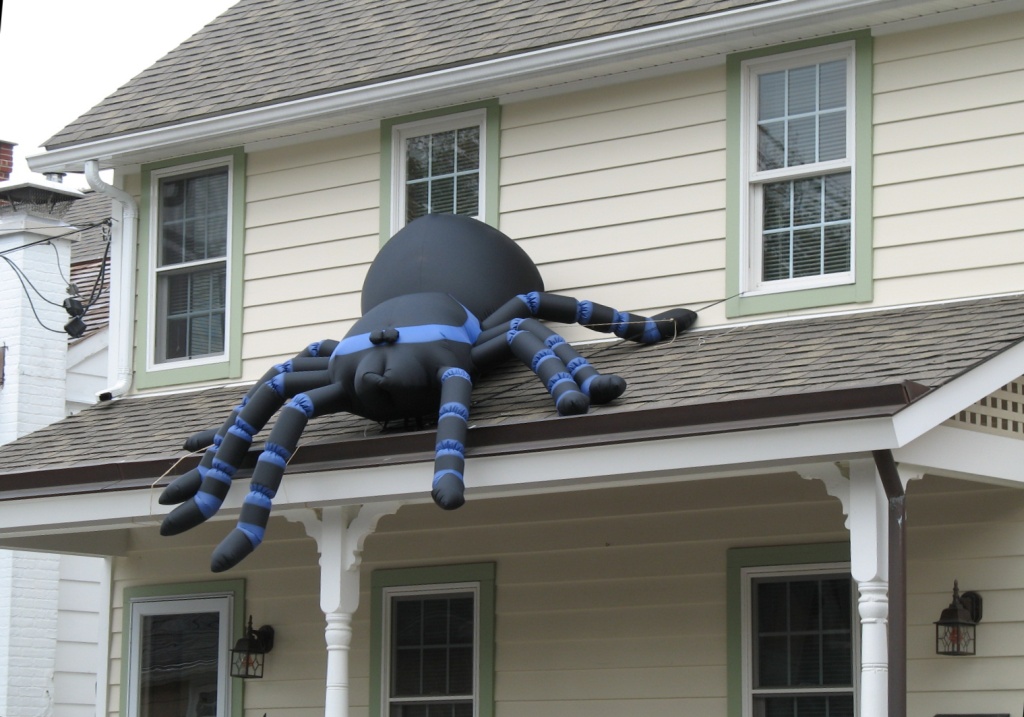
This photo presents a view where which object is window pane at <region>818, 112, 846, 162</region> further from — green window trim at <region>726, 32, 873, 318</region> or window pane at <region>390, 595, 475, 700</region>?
window pane at <region>390, 595, 475, 700</region>

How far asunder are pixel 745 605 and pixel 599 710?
1145 millimetres

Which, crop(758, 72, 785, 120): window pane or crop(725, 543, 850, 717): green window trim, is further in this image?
crop(758, 72, 785, 120): window pane

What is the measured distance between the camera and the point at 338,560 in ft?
30.3

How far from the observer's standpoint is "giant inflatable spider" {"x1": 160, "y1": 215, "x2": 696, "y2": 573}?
865 centimetres

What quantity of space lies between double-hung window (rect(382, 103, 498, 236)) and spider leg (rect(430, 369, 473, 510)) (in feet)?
7.89

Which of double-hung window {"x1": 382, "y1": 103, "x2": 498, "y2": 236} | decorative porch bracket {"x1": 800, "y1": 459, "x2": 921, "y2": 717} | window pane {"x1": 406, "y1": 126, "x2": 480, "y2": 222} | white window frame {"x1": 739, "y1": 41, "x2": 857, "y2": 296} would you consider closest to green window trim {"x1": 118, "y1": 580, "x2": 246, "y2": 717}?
double-hung window {"x1": 382, "y1": 103, "x2": 498, "y2": 236}

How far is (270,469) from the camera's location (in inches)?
350

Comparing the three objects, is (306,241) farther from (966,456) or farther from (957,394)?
(957,394)

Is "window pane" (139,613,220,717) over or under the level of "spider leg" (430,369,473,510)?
under

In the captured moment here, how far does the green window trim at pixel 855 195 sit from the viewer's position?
31.0 ft

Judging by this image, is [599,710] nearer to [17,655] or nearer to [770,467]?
[770,467]

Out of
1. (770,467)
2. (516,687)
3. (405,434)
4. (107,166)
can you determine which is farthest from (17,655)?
(770,467)

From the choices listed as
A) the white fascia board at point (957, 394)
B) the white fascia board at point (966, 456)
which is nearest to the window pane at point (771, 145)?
the white fascia board at point (957, 394)

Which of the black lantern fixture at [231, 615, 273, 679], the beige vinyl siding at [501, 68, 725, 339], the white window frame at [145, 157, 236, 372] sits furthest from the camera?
the white window frame at [145, 157, 236, 372]
